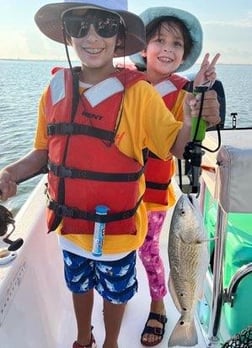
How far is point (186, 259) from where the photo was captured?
1435 mm

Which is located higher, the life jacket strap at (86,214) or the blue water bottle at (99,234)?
the life jacket strap at (86,214)

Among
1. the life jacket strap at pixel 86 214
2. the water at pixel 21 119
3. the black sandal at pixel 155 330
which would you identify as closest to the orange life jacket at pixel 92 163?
the life jacket strap at pixel 86 214

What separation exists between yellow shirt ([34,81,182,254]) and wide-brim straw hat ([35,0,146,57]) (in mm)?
244

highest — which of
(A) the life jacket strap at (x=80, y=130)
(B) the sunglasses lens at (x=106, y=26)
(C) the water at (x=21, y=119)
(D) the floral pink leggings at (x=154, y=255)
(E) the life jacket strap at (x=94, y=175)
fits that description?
(B) the sunglasses lens at (x=106, y=26)

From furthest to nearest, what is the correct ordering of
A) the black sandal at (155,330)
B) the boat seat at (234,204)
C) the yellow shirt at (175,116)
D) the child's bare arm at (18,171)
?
the black sandal at (155,330), the yellow shirt at (175,116), the child's bare arm at (18,171), the boat seat at (234,204)

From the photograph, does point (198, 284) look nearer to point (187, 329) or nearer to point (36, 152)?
point (187, 329)

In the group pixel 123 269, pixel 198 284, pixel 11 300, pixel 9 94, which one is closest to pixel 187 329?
pixel 198 284

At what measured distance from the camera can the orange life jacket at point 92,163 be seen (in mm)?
1714

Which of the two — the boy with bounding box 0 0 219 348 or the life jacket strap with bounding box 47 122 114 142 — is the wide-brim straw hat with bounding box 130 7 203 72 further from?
the life jacket strap with bounding box 47 122 114 142

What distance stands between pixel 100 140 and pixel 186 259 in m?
0.57

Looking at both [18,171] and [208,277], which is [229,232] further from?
[18,171]

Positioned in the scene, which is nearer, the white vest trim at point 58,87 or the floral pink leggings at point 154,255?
the white vest trim at point 58,87

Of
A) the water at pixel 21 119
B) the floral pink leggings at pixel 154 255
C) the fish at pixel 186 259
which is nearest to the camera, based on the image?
the fish at pixel 186 259

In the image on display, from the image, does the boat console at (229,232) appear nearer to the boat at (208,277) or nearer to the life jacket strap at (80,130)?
the boat at (208,277)
